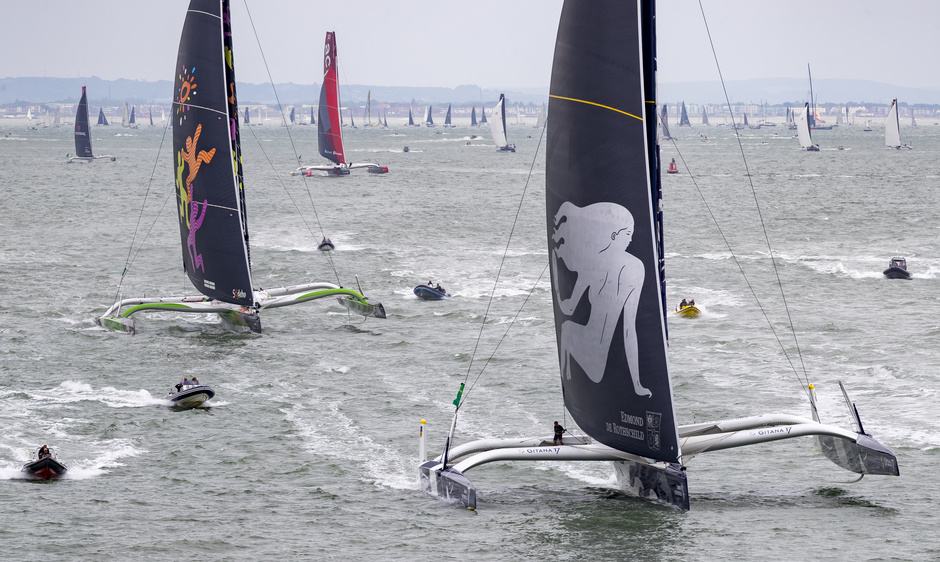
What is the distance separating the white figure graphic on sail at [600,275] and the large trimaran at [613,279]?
0.02 metres

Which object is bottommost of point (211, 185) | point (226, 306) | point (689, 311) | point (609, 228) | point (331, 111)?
point (689, 311)

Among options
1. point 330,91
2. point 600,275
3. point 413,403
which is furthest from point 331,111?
point 600,275

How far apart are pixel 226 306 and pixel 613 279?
25.7 meters

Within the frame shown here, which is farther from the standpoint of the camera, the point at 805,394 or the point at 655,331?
the point at 805,394

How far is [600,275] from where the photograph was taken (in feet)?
76.1

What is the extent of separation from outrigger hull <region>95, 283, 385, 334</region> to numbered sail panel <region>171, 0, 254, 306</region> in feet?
2.06

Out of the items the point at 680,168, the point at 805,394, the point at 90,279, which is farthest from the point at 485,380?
the point at 680,168

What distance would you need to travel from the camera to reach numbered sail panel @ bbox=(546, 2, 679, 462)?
71.9 ft

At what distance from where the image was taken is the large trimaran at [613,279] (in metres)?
22.0

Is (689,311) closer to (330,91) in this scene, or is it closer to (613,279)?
(613,279)

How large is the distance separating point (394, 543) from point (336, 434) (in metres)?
9.36

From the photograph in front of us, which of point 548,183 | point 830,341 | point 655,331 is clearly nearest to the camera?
point 655,331

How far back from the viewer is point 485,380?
39406mm

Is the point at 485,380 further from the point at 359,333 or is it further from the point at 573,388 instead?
the point at 573,388
